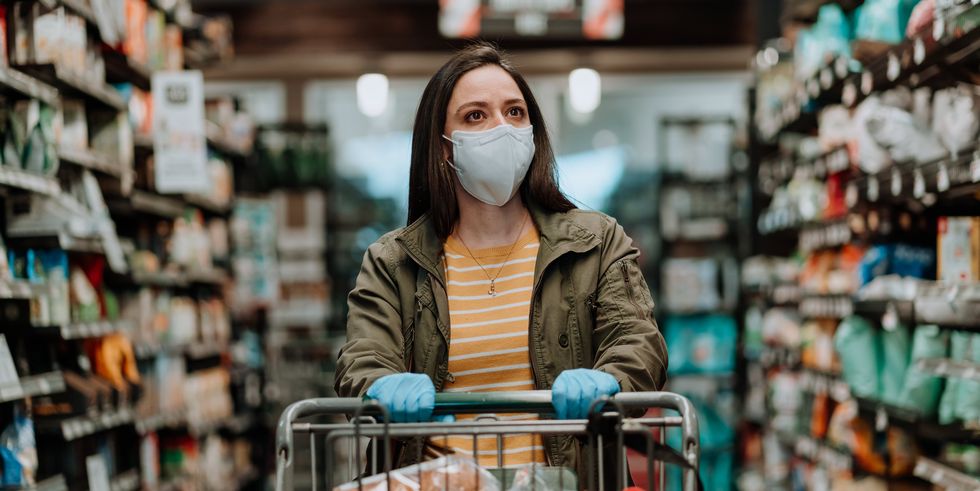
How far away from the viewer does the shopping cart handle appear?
7.00ft

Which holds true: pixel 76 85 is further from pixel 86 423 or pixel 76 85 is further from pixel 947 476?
pixel 947 476

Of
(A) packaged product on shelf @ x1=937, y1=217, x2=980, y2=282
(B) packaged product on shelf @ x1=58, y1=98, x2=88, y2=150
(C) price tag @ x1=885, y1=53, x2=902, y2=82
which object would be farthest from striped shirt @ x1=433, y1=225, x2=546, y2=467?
(B) packaged product on shelf @ x1=58, y1=98, x2=88, y2=150

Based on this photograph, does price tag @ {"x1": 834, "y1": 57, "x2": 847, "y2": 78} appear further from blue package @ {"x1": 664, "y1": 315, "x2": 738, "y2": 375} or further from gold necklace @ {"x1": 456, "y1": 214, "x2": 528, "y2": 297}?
blue package @ {"x1": 664, "y1": 315, "x2": 738, "y2": 375}

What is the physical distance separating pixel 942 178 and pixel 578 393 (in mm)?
2175

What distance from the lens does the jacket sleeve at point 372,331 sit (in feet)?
7.64

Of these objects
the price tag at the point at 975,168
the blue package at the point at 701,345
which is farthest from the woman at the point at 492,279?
the blue package at the point at 701,345

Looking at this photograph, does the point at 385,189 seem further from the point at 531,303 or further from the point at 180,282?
the point at 531,303

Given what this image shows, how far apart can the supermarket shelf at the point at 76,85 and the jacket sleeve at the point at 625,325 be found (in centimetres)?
235

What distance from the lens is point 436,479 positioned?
6.55 ft

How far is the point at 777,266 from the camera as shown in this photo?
6.98 m

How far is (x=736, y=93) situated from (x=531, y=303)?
31.9ft

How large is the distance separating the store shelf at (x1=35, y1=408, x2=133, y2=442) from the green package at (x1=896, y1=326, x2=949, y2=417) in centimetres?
298

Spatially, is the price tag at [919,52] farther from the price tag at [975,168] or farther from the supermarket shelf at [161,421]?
the supermarket shelf at [161,421]

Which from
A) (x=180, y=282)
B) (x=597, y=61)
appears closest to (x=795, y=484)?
(x=180, y=282)
